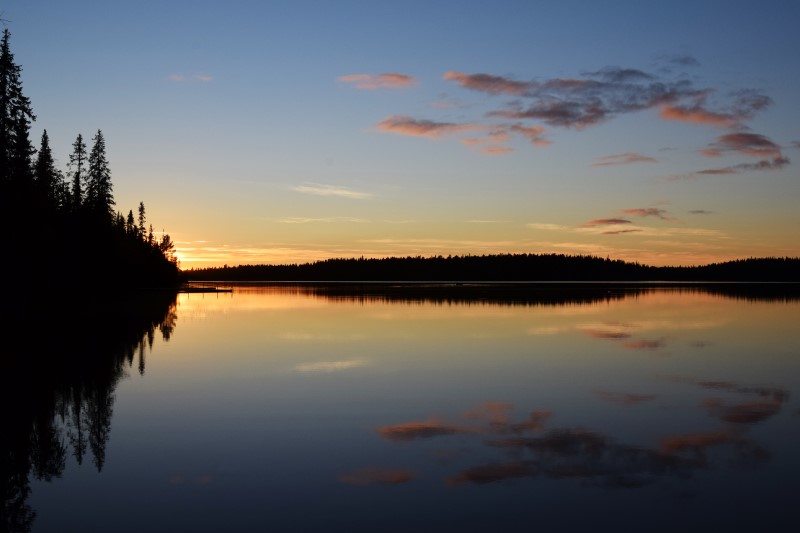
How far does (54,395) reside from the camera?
1977cm

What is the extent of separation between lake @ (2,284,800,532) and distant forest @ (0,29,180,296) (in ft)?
88.2

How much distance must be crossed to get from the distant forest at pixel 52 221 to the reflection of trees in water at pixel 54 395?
17216 mm

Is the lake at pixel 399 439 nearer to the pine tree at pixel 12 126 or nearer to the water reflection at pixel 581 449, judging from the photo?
the water reflection at pixel 581 449

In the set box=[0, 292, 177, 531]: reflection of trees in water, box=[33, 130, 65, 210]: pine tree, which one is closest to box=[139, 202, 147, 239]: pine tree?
box=[33, 130, 65, 210]: pine tree

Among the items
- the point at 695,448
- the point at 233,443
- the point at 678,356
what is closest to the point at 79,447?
the point at 233,443

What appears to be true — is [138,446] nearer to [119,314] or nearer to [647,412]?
[647,412]

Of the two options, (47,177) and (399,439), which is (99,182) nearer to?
(47,177)

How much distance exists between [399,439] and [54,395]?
10421mm

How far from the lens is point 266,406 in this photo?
1967cm

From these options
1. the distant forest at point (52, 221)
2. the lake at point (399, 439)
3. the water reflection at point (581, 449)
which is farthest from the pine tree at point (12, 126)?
the water reflection at point (581, 449)

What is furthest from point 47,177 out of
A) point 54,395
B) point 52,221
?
point 54,395

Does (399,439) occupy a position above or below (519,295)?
below

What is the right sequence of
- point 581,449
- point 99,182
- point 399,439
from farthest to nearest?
point 99,182, point 399,439, point 581,449

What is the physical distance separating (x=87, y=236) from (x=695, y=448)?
81720mm
